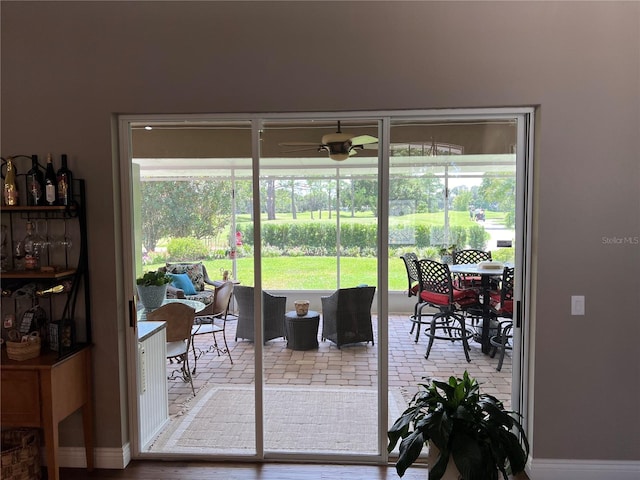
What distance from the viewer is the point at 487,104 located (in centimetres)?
235

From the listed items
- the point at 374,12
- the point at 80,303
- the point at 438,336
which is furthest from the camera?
the point at 438,336

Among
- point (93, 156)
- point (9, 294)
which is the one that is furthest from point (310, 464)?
point (93, 156)

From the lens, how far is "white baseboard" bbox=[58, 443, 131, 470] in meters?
2.56

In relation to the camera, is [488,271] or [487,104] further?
[488,271]

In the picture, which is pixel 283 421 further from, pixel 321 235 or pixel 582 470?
pixel 582 470

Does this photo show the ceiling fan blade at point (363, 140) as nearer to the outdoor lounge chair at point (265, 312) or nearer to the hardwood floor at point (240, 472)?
the outdoor lounge chair at point (265, 312)

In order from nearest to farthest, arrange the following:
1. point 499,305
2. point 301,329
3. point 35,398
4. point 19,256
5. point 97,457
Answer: point 35,398, point 19,256, point 97,457, point 499,305, point 301,329

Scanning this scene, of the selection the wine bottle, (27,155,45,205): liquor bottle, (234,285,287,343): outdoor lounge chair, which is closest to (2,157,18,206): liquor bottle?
(27,155,45,205): liquor bottle

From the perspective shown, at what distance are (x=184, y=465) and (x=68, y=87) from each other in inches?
98.1

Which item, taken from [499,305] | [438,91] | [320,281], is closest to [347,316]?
[320,281]

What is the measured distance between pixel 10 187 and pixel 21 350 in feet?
3.16

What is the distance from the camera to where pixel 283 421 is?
286 cm

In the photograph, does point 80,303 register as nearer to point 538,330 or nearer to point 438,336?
point 438,336

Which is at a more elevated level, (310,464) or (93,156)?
(93,156)
